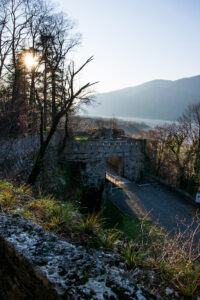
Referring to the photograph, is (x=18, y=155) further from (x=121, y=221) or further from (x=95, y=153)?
(x=95, y=153)

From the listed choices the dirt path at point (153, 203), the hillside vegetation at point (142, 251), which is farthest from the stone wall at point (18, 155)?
the dirt path at point (153, 203)

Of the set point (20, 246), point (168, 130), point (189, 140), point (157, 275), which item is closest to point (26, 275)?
point (20, 246)

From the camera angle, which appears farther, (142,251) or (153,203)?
(153,203)

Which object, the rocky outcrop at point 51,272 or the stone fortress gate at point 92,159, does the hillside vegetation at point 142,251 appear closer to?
the rocky outcrop at point 51,272

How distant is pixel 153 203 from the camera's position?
619 inches

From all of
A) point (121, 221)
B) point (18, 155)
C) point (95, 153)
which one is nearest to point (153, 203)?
point (121, 221)

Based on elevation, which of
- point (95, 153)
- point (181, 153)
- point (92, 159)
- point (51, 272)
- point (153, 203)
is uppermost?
point (51, 272)

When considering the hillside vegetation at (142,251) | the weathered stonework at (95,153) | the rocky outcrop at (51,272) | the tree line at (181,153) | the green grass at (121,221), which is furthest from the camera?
the tree line at (181,153)

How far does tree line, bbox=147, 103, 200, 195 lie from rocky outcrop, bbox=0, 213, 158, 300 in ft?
60.9

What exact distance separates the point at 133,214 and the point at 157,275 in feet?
37.9

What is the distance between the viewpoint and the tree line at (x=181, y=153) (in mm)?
19000

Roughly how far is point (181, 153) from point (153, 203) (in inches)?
294

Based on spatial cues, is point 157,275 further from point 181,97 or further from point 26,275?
point 181,97

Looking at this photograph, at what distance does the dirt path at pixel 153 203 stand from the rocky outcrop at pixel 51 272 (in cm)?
1131
